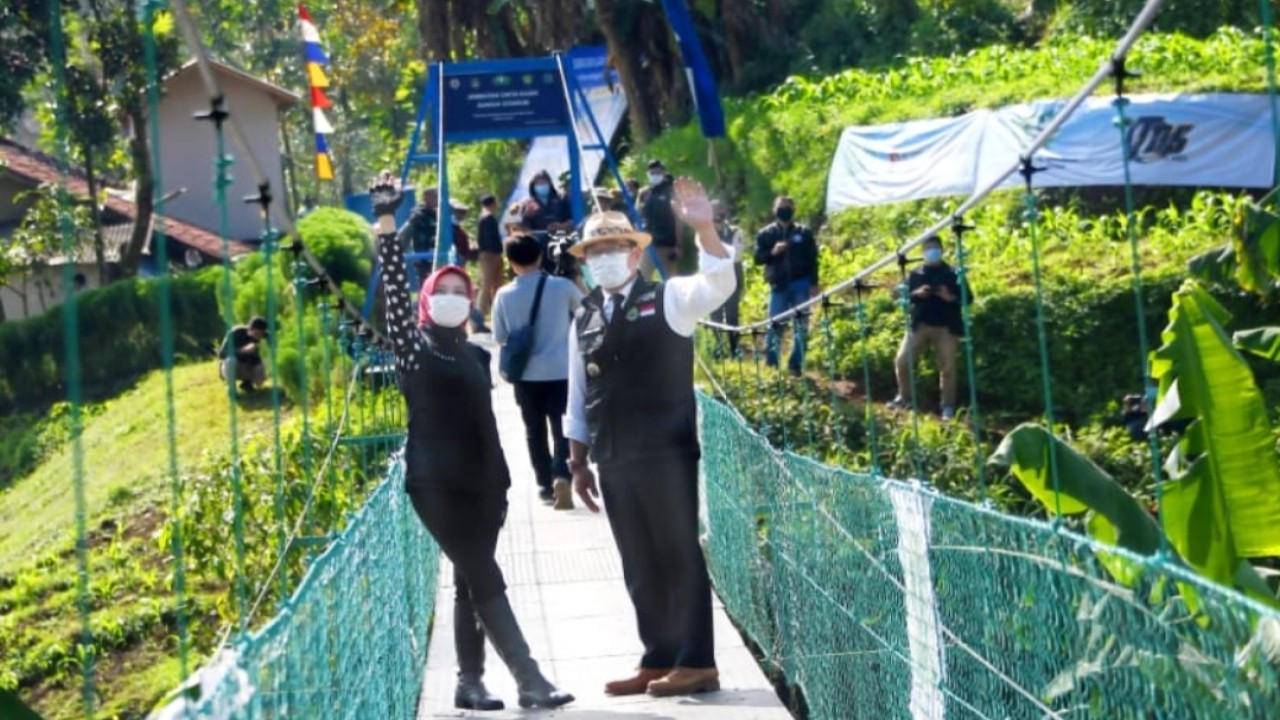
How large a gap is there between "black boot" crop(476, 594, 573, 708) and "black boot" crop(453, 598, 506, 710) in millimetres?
151

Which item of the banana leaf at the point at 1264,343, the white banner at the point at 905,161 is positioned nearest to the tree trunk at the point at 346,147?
the white banner at the point at 905,161

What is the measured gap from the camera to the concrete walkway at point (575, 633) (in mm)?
7355

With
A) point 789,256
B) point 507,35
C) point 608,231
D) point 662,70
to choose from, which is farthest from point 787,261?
point 507,35

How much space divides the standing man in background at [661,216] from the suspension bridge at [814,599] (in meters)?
5.51

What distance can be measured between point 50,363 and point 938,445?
58.4ft

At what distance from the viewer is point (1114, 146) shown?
760 inches

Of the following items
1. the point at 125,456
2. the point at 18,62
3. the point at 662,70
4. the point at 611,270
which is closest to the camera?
the point at 611,270

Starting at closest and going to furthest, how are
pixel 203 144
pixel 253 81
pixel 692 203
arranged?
1. pixel 692 203
2. pixel 203 144
3. pixel 253 81

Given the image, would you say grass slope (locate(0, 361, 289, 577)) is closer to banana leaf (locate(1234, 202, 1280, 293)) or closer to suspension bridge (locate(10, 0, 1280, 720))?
suspension bridge (locate(10, 0, 1280, 720))

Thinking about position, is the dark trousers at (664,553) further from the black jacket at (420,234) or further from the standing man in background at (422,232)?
the black jacket at (420,234)

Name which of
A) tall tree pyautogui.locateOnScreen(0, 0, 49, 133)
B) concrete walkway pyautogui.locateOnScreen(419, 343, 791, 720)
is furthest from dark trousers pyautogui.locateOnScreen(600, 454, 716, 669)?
tall tree pyautogui.locateOnScreen(0, 0, 49, 133)

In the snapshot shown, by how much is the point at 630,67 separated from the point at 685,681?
66.6ft

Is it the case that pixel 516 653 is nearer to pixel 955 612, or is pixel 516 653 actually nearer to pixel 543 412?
pixel 955 612

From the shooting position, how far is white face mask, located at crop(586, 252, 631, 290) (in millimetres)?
7164
